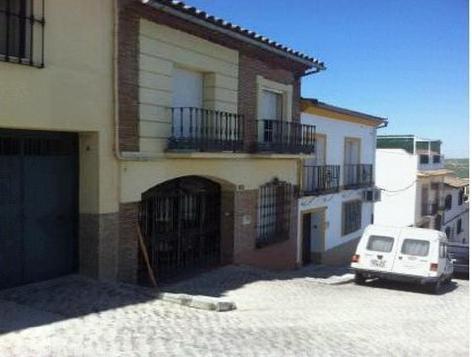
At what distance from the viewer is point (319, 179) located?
18.8 meters

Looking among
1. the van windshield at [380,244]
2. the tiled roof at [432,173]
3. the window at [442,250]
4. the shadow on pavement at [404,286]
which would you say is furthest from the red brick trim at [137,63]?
the tiled roof at [432,173]

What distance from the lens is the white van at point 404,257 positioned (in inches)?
579

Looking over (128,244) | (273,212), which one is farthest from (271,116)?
(128,244)

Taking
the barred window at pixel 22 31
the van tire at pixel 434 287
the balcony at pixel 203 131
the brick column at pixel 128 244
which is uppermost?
the barred window at pixel 22 31

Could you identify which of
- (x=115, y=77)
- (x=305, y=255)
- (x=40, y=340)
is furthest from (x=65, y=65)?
(x=305, y=255)

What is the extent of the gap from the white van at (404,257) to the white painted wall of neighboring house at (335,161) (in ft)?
9.43

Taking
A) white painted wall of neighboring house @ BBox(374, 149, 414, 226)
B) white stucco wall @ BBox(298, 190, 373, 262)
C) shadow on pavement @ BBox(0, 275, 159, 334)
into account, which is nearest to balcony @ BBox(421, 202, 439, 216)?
white painted wall of neighboring house @ BBox(374, 149, 414, 226)

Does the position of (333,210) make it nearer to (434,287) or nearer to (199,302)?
(434,287)

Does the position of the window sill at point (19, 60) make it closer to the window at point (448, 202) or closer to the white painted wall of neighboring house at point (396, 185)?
the white painted wall of neighboring house at point (396, 185)

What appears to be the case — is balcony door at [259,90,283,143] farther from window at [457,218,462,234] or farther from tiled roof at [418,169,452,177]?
window at [457,218,462,234]

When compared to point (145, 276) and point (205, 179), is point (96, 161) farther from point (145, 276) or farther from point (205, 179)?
point (205, 179)

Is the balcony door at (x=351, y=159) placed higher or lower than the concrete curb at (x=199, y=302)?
higher

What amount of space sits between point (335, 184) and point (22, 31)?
14.1 metres

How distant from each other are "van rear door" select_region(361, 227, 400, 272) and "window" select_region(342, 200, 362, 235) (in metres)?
6.08
